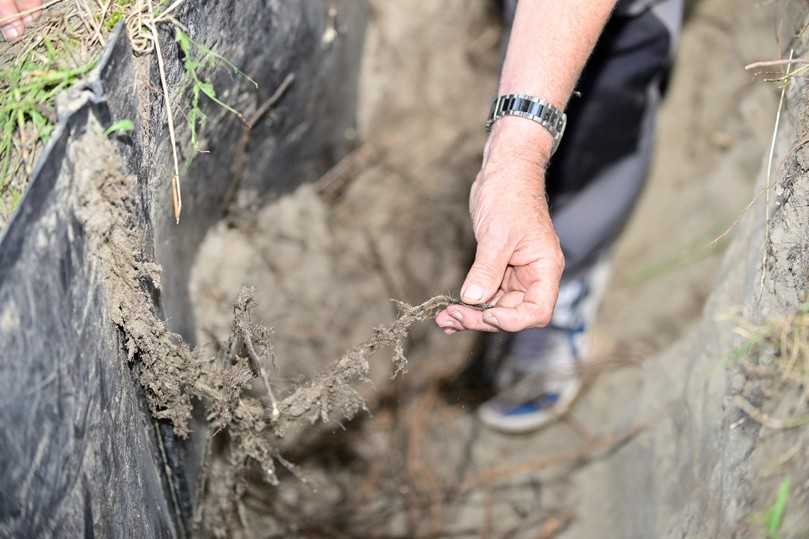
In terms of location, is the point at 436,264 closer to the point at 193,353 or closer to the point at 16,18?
the point at 193,353

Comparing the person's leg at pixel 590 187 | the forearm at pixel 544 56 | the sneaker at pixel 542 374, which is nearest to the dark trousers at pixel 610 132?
the person's leg at pixel 590 187

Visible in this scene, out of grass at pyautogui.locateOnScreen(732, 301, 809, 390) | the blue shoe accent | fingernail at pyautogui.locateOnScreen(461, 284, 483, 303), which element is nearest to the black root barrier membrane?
fingernail at pyautogui.locateOnScreen(461, 284, 483, 303)

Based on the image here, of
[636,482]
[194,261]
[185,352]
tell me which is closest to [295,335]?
[194,261]

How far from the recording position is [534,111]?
1407 millimetres

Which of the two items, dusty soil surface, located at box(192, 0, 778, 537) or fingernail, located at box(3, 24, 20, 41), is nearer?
fingernail, located at box(3, 24, 20, 41)

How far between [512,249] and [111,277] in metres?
0.64

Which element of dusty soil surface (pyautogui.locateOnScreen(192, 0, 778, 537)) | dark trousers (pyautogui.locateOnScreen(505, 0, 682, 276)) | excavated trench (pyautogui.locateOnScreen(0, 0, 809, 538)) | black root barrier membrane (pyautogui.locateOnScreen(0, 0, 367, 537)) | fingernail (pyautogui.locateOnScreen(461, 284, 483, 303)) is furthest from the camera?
dusty soil surface (pyautogui.locateOnScreen(192, 0, 778, 537))

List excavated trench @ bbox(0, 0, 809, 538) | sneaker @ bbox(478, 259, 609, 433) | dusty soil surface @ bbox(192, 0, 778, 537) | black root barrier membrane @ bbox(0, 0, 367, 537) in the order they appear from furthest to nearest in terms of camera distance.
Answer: sneaker @ bbox(478, 259, 609, 433)
dusty soil surface @ bbox(192, 0, 778, 537)
excavated trench @ bbox(0, 0, 809, 538)
black root barrier membrane @ bbox(0, 0, 367, 537)

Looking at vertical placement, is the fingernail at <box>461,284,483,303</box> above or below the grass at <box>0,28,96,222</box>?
below

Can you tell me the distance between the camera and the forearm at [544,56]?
4.53 feet

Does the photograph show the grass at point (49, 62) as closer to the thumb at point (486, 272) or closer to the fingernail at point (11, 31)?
the fingernail at point (11, 31)

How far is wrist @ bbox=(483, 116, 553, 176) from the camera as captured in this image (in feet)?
4.61

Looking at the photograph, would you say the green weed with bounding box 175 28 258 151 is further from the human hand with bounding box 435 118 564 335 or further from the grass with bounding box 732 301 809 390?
the grass with bounding box 732 301 809 390

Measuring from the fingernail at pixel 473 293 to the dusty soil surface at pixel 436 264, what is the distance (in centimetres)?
72
